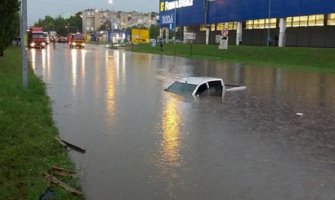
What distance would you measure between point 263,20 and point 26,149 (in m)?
68.5

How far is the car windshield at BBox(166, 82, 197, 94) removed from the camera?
19.8 meters

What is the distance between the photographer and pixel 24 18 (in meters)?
17.1

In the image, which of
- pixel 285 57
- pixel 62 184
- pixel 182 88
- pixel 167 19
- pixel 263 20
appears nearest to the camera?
pixel 62 184

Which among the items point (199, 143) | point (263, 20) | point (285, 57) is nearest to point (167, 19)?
point (263, 20)

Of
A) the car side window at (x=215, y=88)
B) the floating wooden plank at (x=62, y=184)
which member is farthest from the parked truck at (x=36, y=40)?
the floating wooden plank at (x=62, y=184)

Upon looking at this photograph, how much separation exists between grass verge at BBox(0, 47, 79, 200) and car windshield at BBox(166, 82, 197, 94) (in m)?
6.42

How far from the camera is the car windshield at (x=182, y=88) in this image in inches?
781

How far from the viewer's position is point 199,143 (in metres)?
10.9

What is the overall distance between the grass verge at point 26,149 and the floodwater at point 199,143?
0.43m

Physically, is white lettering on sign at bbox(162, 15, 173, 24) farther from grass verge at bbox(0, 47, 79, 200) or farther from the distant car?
grass verge at bbox(0, 47, 79, 200)

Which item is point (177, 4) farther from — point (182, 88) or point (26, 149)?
point (26, 149)

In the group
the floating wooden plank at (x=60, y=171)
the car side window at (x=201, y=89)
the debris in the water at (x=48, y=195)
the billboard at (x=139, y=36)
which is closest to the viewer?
the debris in the water at (x=48, y=195)

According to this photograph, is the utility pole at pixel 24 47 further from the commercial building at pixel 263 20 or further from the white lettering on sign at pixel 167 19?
the white lettering on sign at pixel 167 19

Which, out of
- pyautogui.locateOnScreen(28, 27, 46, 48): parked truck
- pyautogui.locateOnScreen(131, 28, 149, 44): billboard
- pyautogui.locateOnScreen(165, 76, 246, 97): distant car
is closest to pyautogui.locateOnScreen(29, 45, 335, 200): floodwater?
pyautogui.locateOnScreen(165, 76, 246, 97): distant car
